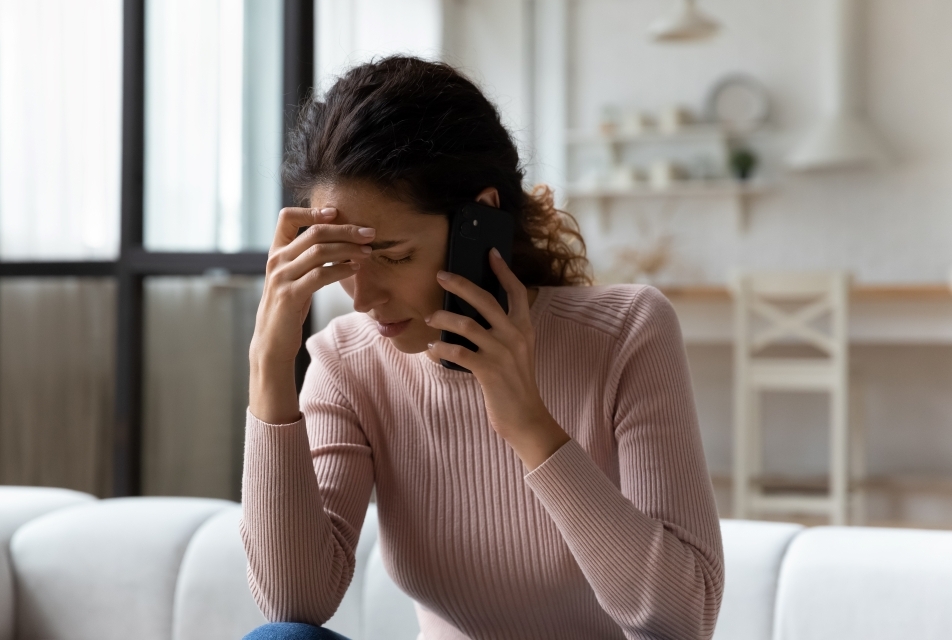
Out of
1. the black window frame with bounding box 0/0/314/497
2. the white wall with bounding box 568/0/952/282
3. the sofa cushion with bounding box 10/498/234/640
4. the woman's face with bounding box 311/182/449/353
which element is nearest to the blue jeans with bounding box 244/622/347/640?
the woman's face with bounding box 311/182/449/353

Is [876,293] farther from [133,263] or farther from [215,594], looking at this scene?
[215,594]

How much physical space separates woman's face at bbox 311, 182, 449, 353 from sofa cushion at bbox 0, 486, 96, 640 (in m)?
0.83

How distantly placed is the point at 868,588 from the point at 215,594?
0.86 meters

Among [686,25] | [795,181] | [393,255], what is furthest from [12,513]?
[795,181]

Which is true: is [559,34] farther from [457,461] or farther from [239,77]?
[457,461]

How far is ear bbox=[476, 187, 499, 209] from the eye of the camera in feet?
3.24

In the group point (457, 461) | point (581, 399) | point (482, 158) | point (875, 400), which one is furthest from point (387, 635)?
point (875, 400)

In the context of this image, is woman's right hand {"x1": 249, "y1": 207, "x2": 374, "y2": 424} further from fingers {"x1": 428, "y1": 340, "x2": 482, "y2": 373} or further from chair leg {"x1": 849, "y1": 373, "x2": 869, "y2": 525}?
chair leg {"x1": 849, "y1": 373, "x2": 869, "y2": 525}

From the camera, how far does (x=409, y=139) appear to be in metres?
0.93

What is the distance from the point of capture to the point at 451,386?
1090 mm

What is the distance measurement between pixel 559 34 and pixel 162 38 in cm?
323

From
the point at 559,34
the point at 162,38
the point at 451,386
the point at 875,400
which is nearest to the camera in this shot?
the point at 451,386

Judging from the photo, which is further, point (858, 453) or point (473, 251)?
point (858, 453)

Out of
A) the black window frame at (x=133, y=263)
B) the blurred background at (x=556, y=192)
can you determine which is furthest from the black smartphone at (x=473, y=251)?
the black window frame at (x=133, y=263)
